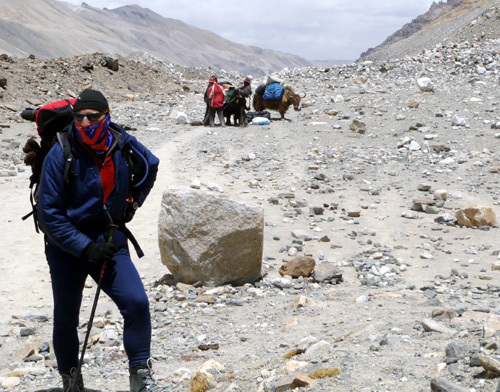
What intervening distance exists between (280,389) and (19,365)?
7.12 ft

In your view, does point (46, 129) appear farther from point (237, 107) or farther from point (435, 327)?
point (237, 107)

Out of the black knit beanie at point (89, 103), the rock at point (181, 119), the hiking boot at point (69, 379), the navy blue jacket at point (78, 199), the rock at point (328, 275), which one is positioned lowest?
the rock at point (328, 275)

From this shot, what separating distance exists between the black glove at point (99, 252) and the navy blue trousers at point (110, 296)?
0.13 meters

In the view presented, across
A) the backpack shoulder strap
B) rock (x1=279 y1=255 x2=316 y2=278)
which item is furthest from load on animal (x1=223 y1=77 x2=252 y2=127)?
the backpack shoulder strap

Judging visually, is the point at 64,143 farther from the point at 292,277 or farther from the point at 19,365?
the point at 292,277

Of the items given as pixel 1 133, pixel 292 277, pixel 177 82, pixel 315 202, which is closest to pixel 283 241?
pixel 292 277

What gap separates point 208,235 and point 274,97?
1147 cm

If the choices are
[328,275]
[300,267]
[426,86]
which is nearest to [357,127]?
[426,86]

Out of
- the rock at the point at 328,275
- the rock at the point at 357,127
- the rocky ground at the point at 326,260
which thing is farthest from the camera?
the rock at the point at 357,127

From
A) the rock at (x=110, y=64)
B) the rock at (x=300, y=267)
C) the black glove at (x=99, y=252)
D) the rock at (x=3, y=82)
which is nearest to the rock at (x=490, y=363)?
the black glove at (x=99, y=252)

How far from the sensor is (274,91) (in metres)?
16.8

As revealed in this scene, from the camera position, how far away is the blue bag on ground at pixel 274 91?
1677 cm

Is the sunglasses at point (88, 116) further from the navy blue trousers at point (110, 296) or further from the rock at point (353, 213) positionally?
the rock at point (353, 213)

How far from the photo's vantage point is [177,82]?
103 ft
